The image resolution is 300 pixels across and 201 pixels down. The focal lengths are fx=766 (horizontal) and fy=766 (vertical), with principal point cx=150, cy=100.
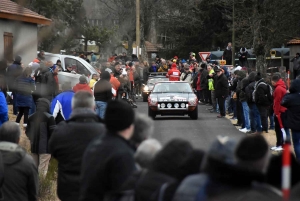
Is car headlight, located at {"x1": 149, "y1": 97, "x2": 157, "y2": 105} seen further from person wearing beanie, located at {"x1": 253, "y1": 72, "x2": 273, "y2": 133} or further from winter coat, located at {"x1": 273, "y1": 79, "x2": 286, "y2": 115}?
winter coat, located at {"x1": 273, "y1": 79, "x2": 286, "y2": 115}

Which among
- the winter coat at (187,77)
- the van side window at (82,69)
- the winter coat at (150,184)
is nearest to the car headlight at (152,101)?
the van side window at (82,69)

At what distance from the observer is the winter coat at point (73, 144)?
24.4ft

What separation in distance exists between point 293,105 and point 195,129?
883cm

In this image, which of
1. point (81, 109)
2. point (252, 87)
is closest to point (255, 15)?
point (252, 87)

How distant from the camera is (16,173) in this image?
7.63 meters

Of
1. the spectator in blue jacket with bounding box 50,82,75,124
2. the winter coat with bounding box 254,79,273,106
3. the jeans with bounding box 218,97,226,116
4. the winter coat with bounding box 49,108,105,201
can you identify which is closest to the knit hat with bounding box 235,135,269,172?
the winter coat with bounding box 49,108,105,201

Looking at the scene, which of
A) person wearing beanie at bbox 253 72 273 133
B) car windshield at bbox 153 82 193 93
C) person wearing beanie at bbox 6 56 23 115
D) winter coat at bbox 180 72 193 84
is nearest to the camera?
person wearing beanie at bbox 6 56 23 115

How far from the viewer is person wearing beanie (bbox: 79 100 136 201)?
5574 mm

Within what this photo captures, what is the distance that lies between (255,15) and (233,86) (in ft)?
43.4

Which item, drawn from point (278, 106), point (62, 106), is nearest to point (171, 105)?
point (278, 106)

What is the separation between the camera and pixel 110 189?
5.61 metres

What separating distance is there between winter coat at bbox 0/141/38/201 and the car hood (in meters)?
18.4

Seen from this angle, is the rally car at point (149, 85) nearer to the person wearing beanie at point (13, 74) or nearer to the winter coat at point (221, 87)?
the winter coat at point (221, 87)

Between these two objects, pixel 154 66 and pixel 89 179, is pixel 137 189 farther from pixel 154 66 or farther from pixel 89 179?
pixel 154 66
